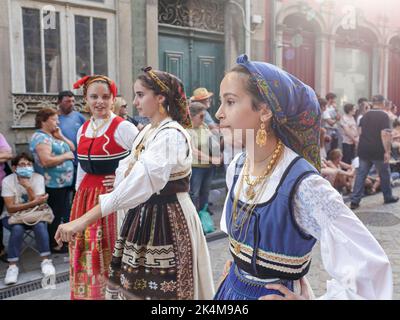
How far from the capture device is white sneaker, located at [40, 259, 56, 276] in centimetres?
454

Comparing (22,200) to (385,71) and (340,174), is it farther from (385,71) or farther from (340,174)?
(385,71)

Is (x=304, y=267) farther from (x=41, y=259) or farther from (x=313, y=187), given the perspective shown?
(x=41, y=259)

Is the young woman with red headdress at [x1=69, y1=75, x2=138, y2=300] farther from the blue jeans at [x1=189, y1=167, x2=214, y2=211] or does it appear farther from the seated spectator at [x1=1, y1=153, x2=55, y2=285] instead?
the blue jeans at [x1=189, y1=167, x2=214, y2=211]

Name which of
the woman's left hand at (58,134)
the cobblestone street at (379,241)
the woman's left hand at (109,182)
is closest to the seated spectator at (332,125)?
the cobblestone street at (379,241)

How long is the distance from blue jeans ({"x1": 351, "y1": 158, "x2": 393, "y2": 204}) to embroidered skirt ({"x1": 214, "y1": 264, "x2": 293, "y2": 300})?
5.97m

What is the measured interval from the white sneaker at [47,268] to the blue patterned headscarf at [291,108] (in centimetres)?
344

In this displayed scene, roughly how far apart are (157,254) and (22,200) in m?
2.70

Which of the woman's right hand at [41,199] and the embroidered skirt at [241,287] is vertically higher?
the embroidered skirt at [241,287]

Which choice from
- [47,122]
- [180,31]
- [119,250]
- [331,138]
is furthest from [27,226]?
[331,138]

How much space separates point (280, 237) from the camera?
1712 mm

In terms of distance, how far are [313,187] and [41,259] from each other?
13.7 ft

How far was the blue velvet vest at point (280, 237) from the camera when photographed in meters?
1.70

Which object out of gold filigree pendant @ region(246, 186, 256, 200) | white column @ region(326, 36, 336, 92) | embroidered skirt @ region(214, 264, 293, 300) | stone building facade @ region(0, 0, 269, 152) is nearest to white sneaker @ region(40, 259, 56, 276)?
stone building facade @ region(0, 0, 269, 152)

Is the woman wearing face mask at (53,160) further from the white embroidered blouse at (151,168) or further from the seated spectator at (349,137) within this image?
the seated spectator at (349,137)
